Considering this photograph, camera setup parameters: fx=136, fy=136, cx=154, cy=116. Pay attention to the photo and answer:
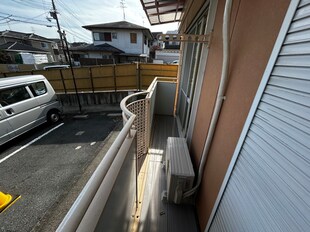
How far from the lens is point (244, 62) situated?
0.97 metres

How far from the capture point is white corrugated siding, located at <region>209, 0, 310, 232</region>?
0.54 meters

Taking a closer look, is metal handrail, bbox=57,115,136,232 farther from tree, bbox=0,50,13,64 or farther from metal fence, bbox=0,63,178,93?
tree, bbox=0,50,13,64

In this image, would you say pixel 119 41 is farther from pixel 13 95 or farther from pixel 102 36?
pixel 13 95

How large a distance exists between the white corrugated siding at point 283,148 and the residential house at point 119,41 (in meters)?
14.8

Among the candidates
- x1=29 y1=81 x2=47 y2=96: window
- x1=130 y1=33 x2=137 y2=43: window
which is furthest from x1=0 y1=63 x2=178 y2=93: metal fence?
x1=130 y1=33 x2=137 y2=43: window

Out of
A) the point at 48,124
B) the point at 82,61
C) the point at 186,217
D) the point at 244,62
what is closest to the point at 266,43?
the point at 244,62

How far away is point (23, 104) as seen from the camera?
362 centimetres

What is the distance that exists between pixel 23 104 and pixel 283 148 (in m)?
5.09

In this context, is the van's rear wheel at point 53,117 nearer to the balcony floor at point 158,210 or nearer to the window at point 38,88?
the window at point 38,88

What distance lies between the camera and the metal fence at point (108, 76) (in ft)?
22.3

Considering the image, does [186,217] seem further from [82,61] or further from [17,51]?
[17,51]

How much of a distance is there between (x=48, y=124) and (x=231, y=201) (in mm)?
5739

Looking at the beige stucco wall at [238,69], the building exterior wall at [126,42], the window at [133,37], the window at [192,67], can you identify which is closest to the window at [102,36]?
the building exterior wall at [126,42]

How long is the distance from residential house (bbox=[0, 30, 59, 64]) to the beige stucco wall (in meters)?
20.6
